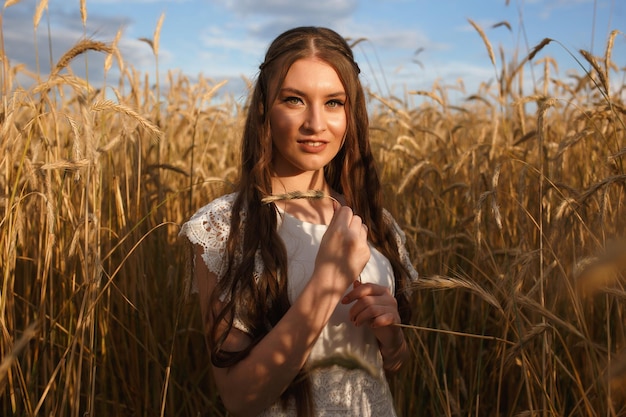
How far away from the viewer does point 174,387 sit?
6.61 feet

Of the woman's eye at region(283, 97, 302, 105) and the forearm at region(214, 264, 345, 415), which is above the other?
the woman's eye at region(283, 97, 302, 105)

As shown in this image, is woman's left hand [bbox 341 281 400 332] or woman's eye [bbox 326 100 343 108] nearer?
woman's left hand [bbox 341 281 400 332]

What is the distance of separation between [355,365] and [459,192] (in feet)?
A: 5.77

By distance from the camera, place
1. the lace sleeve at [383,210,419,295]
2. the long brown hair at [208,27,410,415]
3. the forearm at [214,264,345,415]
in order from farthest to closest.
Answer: the lace sleeve at [383,210,419,295], the long brown hair at [208,27,410,415], the forearm at [214,264,345,415]

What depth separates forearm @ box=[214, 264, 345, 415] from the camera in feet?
Answer: 4.18

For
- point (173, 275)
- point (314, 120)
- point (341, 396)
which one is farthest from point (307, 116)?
point (173, 275)

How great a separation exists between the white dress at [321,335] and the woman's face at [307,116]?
0.55 feet

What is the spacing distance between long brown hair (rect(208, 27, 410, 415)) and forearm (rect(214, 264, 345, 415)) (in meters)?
0.05

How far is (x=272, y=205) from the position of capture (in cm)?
151

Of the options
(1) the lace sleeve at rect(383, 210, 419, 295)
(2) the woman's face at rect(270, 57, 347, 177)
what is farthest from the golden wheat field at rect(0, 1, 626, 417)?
(2) the woman's face at rect(270, 57, 347, 177)

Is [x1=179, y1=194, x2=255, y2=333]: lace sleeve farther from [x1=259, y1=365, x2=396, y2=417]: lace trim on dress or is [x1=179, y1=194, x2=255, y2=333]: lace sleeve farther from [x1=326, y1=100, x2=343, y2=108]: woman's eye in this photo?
[x1=326, y1=100, x2=343, y2=108]: woman's eye

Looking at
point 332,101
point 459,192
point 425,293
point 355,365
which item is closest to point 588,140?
point 459,192

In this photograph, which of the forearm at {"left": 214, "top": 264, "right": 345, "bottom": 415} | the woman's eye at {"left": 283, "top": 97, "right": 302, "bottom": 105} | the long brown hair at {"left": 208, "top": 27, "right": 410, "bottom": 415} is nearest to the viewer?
the forearm at {"left": 214, "top": 264, "right": 345, "bottom": 415}

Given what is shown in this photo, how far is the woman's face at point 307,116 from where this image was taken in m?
1.49
